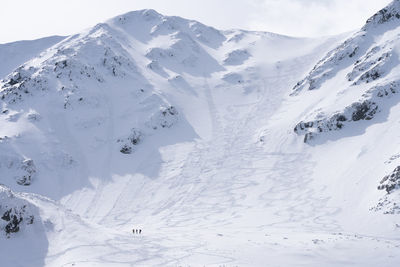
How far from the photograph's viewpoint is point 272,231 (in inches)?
1167

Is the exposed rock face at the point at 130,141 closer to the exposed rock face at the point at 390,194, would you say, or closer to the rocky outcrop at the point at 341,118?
the rocky outcrop at the point at 341,118

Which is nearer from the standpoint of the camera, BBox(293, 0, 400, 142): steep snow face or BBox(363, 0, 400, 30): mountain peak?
BBox(293, 0, 400, 142): steep snow face

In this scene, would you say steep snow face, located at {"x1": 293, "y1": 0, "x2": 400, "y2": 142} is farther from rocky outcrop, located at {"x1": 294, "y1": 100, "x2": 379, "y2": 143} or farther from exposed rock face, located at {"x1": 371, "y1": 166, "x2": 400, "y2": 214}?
exposed rock face, located at {"x1": 371, "y1": 166, "x2": 400, "y2": 214}

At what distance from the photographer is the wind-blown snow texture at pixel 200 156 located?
22.8 m

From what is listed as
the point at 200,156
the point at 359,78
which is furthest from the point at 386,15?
the point at 200,156

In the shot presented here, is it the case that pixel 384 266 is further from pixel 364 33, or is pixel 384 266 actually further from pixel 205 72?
pixel 205 72

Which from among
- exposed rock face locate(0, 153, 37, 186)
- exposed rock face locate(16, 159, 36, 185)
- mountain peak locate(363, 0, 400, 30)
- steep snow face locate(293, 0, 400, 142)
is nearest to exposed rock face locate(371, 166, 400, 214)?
steep snow face locate(293, 0, 400, 142)

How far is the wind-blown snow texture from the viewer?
22828 mm

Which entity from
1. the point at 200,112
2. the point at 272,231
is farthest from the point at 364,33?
the point at 272,231

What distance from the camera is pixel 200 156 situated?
52.9 meters

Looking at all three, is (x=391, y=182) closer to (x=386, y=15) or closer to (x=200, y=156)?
(x=200, y=156)

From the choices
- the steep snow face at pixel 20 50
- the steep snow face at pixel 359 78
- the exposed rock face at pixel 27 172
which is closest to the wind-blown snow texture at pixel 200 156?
the steep snow face at pixel 359 78

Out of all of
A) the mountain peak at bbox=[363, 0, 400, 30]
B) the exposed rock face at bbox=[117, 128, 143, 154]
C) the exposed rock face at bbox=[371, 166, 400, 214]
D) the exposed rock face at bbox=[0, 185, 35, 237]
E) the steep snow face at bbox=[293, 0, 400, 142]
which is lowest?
the exposed rock face at bbox=[0, 185, 35, 237]

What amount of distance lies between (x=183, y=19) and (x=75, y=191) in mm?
80792
